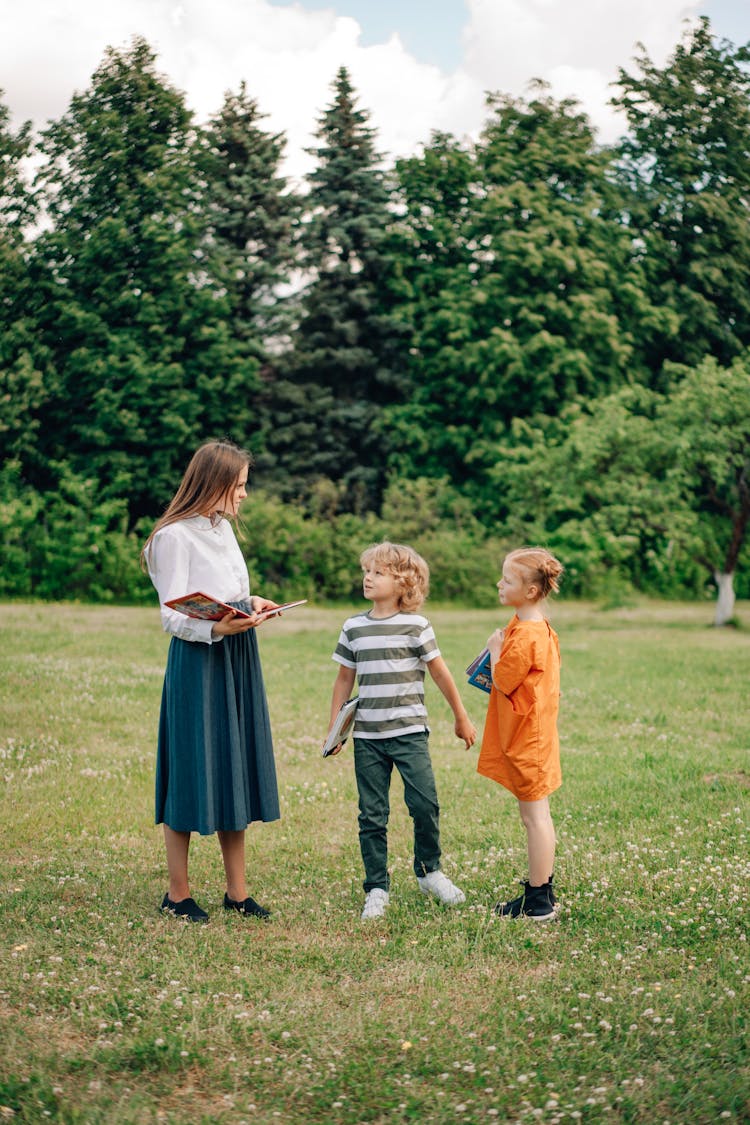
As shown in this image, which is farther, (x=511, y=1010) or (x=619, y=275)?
(x=619, y=275)

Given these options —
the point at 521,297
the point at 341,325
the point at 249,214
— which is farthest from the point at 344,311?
the point at 521,297

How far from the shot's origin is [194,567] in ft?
18.1

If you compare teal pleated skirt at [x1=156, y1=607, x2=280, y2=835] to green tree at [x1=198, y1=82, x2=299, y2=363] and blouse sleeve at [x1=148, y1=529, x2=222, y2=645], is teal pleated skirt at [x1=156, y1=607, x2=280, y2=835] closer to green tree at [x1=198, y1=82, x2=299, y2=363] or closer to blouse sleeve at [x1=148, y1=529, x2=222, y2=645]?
blouse sleeve at [x1=148, y1=529, x2=222, y2=645]

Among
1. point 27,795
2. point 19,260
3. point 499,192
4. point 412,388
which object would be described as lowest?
point 27,795

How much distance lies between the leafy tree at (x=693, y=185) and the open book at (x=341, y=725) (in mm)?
28854

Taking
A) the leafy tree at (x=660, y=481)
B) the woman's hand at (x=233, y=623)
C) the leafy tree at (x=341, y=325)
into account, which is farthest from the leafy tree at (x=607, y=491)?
the woman's hand at (x=233, y=623)

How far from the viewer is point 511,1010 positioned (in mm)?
4477

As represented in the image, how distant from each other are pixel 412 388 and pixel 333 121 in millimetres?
7963

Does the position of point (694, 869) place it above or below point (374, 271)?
below

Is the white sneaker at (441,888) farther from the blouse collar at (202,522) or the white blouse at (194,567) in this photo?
the blouse collar at (202,522)

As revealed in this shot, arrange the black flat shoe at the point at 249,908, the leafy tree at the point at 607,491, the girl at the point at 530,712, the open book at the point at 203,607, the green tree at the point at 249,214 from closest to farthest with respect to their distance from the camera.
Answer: the open book at the point at 203,607, the girl at the point at 530,712, the black flat shoe at the point at 249,908, the leafy tree at the point at 607,491, the green tree at the point at 249,214

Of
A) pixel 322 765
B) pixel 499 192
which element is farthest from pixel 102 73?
pixel 322 765

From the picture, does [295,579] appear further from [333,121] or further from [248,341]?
[333,121]

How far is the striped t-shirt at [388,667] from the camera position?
18.6ft
